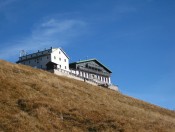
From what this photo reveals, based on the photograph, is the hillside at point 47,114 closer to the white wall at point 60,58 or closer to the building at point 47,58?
the building at point 47,58

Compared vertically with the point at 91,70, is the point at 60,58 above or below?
above

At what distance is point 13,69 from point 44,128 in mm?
26458

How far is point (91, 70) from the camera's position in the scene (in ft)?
417

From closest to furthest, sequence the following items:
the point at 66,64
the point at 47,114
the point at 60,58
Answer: the point at 47,114 < the point at 60,58 < the point at 66,64

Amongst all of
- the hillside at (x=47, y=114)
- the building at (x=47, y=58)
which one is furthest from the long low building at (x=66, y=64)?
the hillside at (x=47, y=114)

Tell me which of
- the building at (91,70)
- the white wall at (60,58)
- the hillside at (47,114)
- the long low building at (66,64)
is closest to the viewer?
the hillside at (47,114)

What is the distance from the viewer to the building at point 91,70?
397 ft

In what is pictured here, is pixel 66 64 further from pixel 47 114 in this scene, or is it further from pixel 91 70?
pixel 47 114

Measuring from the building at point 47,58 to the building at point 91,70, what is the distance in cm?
344

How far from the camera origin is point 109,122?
1431 inches

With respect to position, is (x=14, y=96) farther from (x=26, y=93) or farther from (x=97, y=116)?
(x=97, y=116)

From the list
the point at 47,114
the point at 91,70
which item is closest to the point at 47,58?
the point at 91,70

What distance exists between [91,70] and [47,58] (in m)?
20.2

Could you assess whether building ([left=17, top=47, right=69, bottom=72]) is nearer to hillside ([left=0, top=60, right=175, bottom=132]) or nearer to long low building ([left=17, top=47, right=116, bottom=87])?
long low building ([left=17, top=47, right=116, bottom=87])
